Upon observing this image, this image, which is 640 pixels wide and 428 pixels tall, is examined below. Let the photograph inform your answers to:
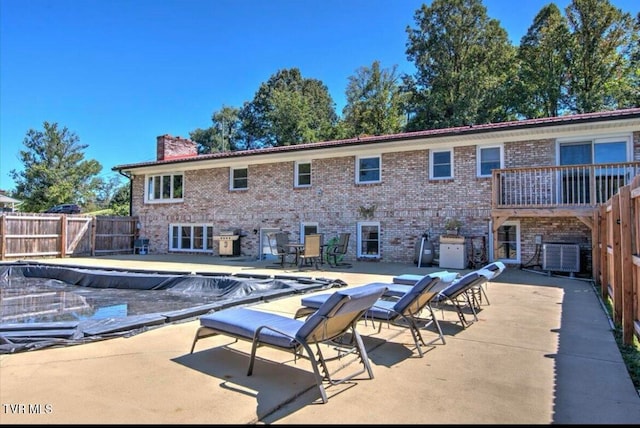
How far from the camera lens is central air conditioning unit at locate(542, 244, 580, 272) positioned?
34.7ft

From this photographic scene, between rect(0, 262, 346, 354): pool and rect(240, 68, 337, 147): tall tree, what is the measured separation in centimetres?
2570

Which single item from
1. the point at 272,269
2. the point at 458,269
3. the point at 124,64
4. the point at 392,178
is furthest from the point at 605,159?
the point at 124,64

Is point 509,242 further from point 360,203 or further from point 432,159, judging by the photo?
point 360,203

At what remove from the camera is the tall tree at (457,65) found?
26125 mm

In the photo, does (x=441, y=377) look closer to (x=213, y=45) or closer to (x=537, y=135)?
(x=537, y=135)

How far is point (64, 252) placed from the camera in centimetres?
1692

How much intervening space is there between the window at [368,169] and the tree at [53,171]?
3269 cm

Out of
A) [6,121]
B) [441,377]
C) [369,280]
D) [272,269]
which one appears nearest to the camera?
[441,377]

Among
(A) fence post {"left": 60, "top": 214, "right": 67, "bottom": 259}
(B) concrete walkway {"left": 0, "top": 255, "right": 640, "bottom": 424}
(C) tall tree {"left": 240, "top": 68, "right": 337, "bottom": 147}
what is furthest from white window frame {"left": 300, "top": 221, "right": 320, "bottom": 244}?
(C) tall tree {"left": 240, "top": 68, "right": 337, "bottom": 147}

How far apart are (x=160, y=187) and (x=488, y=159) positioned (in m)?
14.9

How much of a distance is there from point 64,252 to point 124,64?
10.2 metres

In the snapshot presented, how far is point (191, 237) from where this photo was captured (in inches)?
727

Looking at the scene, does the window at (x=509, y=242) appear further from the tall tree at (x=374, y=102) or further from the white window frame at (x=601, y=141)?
the tall tree at (x=374, y=102)

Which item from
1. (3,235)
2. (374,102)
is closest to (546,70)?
(374,102)
